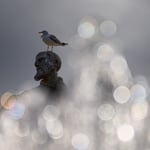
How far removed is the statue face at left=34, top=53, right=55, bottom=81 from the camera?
47.1 meters

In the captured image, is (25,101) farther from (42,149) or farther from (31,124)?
(42,149)

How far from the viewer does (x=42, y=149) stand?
45781 mm

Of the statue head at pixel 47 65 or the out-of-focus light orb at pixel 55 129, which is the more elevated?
the statue head at pixel 47 65

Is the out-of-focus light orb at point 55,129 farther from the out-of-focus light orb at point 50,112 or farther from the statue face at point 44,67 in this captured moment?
the statue face at point 44,67

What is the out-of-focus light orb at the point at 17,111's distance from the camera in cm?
4870

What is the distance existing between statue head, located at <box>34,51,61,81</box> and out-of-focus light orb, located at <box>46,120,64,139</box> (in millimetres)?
3921

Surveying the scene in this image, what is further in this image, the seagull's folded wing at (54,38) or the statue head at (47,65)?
the seagull's folded wing at (54,38)

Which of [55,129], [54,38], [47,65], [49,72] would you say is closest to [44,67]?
[47,65]

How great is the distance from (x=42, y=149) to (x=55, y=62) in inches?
245

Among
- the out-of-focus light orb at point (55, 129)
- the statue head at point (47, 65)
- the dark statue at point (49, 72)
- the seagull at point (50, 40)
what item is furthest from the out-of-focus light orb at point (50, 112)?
the seagull at point (50, 40)

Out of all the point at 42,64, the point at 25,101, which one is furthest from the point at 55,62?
the point at 25,101

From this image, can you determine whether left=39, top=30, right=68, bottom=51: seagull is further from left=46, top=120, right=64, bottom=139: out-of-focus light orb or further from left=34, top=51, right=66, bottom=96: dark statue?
left=46, top=120, right=64, bottom=139: out-of-focus light orb

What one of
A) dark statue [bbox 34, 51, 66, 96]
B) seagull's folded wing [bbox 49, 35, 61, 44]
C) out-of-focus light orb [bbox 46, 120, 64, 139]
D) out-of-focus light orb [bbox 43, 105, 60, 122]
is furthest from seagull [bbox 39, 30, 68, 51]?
out-of-focus light orb [bbox 46, 120, 64, 139]

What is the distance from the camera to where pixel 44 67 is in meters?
47.3
